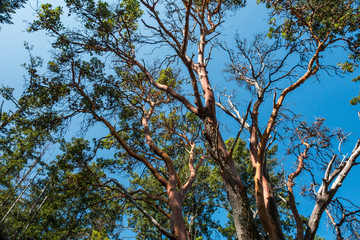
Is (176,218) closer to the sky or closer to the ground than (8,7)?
closer to the ground

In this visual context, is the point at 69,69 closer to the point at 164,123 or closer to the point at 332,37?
the point at 164,123

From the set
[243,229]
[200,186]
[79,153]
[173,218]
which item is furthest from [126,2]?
[200,186]

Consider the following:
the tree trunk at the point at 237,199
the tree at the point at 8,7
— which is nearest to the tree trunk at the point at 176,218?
the tree trunk at the point at 237,199

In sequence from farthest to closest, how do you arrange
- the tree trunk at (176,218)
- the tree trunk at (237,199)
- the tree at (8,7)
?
the tree at (8,7), the tree trunk at (176,218), the tree trunk at (237,199)

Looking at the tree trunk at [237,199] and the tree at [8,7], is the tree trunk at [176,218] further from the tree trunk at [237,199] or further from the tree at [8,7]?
the tree at [8,7]

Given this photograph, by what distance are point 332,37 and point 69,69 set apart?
22.8 feet

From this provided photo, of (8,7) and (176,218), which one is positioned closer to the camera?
(176,218)

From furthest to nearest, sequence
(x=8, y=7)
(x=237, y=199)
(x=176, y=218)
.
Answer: (x=8, y=7), (x=176, y=218), (x=237, y=199)

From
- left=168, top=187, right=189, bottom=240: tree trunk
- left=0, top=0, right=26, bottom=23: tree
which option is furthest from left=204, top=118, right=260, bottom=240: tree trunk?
left=0, top=0, right=26, bottom=23: tree

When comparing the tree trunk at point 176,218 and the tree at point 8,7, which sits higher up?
the tree at point 8,7

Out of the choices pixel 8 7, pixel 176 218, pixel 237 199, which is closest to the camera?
pixel 237 199

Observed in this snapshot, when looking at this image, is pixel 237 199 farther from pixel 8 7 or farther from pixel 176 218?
pixel 8 7

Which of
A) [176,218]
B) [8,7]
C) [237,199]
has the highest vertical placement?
[8,7]

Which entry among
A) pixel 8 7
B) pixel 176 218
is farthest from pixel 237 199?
pixel 8 7
